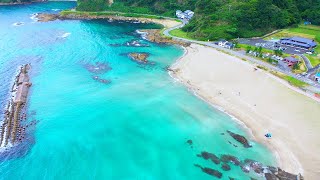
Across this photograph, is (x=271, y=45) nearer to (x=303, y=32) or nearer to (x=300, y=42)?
(x=300, y=42)

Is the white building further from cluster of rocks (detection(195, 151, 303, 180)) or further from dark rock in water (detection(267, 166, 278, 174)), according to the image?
dark rock in water (detection(267, 166, 278, 174))

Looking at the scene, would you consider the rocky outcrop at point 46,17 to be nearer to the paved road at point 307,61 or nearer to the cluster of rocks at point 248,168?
the paved road at point 307,61

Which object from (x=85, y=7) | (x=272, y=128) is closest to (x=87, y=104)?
(x=272, y=128)

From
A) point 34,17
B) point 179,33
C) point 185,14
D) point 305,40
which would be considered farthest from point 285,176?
point 34,17

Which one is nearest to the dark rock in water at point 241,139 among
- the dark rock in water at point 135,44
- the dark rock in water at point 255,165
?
the dark rock in water at point 255,165

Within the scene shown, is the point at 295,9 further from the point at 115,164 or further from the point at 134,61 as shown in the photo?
the point at 115,164

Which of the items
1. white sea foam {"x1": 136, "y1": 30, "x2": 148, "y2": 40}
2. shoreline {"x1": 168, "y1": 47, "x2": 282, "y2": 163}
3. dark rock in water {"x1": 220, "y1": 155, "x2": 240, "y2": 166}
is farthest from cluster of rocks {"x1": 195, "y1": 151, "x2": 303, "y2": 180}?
white sea foam {"x1": 136, "y1": 30, "x2": 148, "y2": 40}
